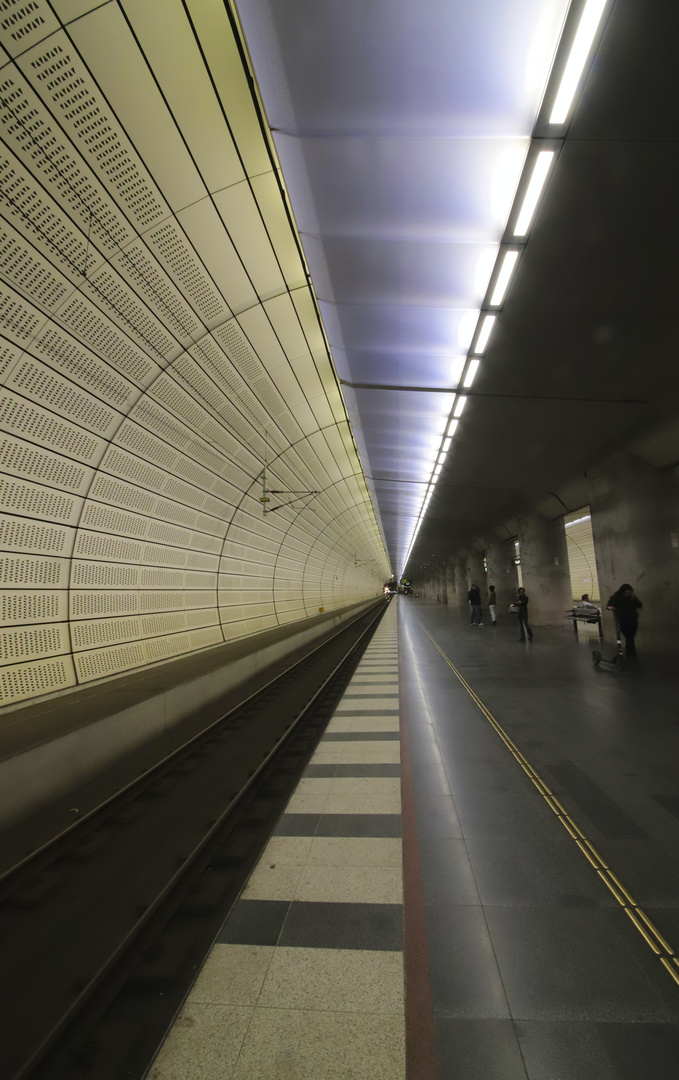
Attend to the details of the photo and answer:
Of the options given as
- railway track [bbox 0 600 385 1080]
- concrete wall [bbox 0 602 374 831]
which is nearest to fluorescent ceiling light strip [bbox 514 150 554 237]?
railway track [bbox 0 600 385 1080]

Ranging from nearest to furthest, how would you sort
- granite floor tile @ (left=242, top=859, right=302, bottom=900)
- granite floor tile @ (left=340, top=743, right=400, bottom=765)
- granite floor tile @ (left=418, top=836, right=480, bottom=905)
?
granite floor tile @ (left=418, top=836, right=480, bottom=905) → granite floor tile @ (left=242, top=859, right=302, bottom=900) → granite floor tile @ (left=340, top=743, right=400, bottom=765)

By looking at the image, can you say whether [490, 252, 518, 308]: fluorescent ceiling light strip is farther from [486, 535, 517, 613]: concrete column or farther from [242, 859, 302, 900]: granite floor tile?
[486, 535, 517, 613]: concrete column

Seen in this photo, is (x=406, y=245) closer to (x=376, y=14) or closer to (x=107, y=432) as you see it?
(x=376, y=14)

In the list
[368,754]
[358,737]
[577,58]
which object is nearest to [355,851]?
[368,754]

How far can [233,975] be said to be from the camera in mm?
2271

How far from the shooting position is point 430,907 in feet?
8.73

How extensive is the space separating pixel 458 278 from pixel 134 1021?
25.7ft

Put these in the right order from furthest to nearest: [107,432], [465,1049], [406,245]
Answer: [107,432] < [406,245] < [465,1049]

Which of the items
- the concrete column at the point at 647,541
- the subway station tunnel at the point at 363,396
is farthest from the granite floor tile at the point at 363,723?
the concrete column at the point at 647,541

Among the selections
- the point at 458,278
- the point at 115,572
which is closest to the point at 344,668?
the point at 115,572

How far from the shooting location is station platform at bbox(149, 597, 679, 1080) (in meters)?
1.86

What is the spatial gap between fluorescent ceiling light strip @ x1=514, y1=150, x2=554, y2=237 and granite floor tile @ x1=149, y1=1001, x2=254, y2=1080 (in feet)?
22.0

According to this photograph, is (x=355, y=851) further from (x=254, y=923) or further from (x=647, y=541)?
(x=647, y=541)

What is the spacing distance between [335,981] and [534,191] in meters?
6.63
